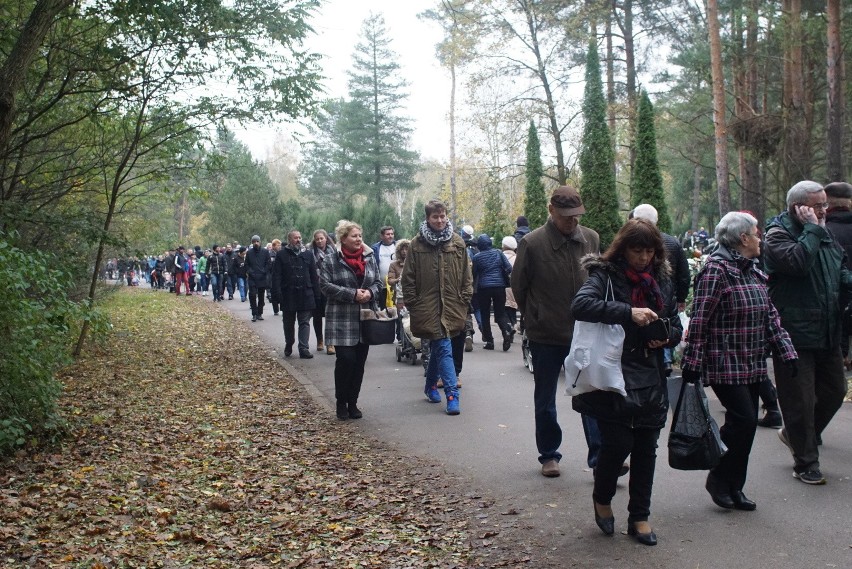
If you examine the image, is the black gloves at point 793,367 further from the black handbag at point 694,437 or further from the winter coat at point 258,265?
the winter coat at point 258,265

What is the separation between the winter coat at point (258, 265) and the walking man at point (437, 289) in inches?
475

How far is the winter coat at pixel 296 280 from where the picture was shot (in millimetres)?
14492

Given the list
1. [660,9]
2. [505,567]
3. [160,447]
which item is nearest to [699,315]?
[505,567]

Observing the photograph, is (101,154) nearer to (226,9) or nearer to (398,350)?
(226,9)

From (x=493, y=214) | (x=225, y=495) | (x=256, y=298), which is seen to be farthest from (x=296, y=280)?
(x=493, y=214)

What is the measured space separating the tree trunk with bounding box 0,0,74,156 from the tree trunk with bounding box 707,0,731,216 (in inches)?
617

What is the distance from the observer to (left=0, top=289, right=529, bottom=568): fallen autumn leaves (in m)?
5.07

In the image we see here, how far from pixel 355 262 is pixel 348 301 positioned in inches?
18.2

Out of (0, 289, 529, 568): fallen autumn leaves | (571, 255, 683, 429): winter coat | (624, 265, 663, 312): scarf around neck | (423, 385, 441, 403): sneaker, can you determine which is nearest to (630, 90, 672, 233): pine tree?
(423, 385, 441, 403): sneaker

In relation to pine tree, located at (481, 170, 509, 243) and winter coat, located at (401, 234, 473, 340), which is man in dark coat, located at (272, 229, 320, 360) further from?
pine tree, located at (481, 170, 509, 243)

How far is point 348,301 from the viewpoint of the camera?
342 inches

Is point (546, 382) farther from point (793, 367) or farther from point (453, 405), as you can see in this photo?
point (453, 405)

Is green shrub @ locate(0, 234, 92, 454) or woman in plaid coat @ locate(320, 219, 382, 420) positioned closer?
green shrub @ locate(0, 234, 92, 454)

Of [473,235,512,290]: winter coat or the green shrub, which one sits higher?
[473,235,512,290]: winter coat
